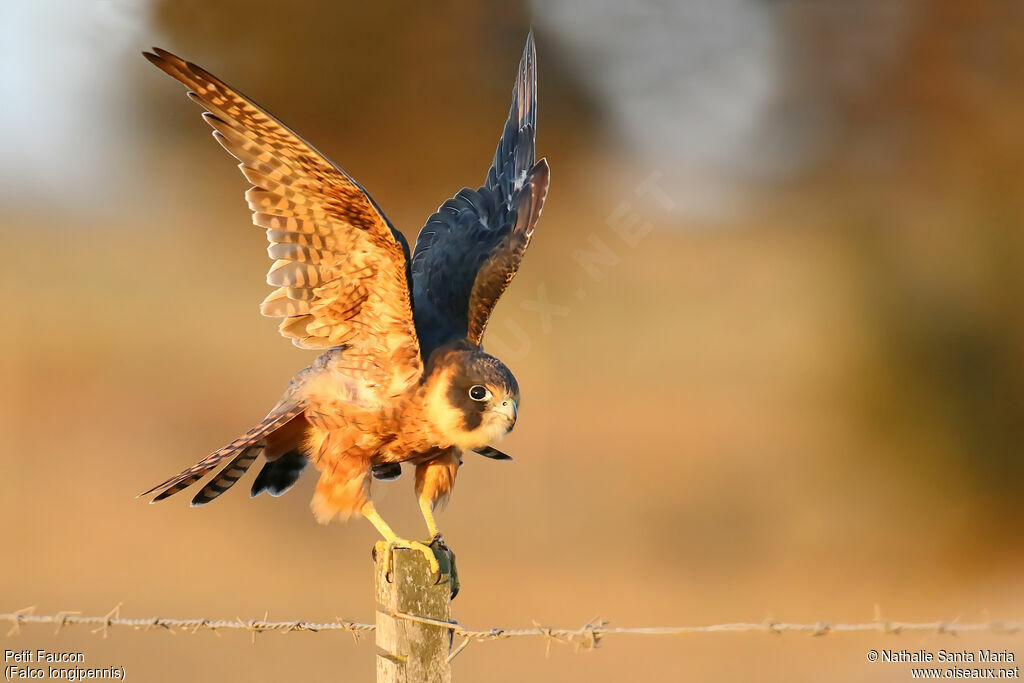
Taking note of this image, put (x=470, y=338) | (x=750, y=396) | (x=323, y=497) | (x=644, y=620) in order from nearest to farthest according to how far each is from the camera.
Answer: (x=323, y=497), (x=470, y=338), (x=644, y=620), (x=750, y=396)

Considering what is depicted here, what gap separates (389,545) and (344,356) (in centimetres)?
68

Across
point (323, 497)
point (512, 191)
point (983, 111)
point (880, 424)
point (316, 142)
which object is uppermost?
point (983, 111)

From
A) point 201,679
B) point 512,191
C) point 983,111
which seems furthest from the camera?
point 983,111

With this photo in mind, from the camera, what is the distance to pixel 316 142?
10.2 metres

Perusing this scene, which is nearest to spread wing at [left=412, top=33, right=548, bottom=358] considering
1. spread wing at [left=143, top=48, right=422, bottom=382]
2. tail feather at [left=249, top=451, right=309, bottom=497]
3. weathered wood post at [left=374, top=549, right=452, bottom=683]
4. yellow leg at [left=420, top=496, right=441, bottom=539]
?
spread wing at [left=143, top=48, right=422, bottom=382]

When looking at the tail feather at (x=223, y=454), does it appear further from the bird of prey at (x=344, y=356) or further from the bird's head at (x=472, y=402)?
the bird's head at (x=472, y=402)

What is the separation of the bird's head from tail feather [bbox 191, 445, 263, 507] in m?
0.61

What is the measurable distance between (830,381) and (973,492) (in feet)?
6.42

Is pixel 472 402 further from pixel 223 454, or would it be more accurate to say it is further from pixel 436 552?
pixel 223 454

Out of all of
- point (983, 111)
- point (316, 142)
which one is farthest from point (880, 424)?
point (316, 142)

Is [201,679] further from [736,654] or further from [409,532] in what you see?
[736,654]

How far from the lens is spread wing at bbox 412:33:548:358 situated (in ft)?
10.2

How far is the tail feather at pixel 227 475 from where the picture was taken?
9.11 ft

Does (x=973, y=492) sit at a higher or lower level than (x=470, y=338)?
higher
